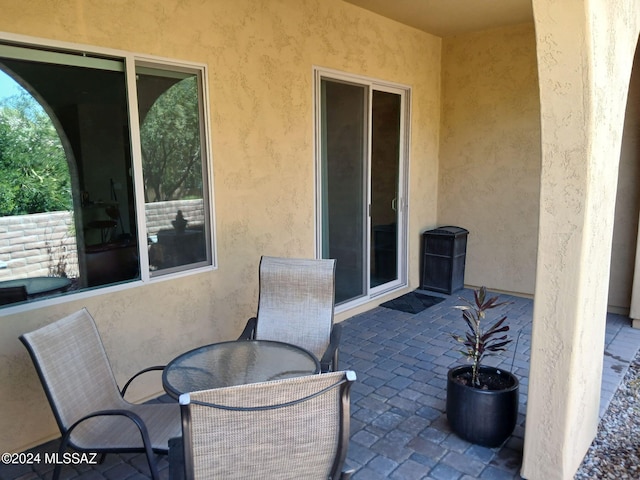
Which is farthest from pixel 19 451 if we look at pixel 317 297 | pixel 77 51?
pixel 77 51

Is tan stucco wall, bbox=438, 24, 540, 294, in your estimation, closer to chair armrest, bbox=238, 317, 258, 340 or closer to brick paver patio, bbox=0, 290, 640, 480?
brick paver patio, bbox=0, 290, 640, 480

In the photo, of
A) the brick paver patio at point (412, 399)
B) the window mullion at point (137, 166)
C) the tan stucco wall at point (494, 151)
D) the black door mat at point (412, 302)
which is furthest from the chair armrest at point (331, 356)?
the tan stucco wall at point (494, 151)

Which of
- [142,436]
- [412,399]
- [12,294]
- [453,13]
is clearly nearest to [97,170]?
[12,294]

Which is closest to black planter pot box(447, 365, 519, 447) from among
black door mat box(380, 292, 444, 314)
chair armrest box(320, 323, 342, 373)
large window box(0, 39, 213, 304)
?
chair armrest box(320, 323, 342, 373)

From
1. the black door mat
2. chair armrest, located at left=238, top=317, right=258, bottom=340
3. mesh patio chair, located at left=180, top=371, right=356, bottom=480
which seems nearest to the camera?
mesh patio chair, located at left=180, top=371, right=356, bottom=480

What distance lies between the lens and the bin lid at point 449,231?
18.8ft

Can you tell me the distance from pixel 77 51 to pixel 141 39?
42cm

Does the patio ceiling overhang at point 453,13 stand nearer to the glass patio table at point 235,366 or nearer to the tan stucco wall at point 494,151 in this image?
the tan stucco wall at point 494,151

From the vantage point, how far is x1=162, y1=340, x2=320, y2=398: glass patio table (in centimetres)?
220

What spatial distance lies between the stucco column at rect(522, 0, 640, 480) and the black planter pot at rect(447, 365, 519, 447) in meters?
0.28

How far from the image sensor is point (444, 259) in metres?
5.82

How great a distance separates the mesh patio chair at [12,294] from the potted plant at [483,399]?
8.64 ft

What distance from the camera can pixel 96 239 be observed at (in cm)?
301

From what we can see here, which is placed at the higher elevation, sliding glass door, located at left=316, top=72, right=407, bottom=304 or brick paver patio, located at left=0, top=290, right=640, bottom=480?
sliding glass door, located at left=316, top=72, right=407, bottom=304
